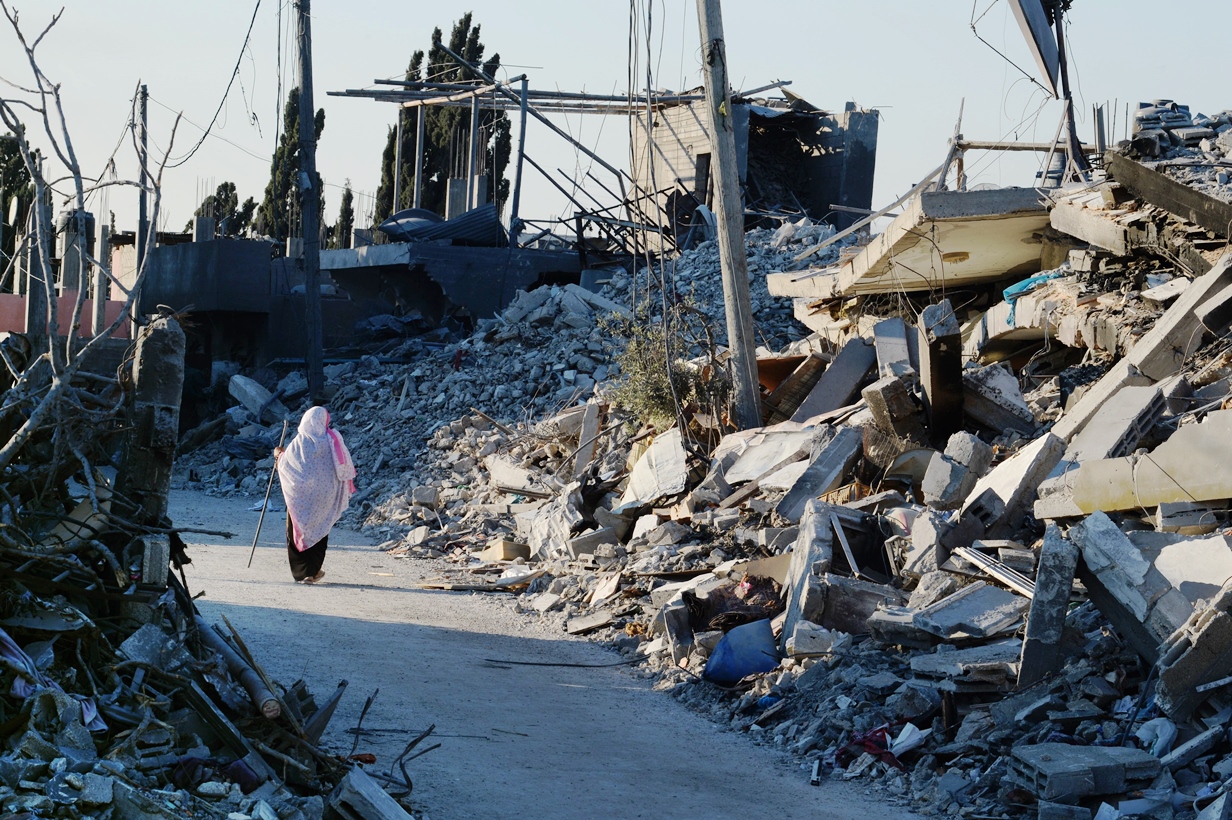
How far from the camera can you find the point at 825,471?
8.62 m

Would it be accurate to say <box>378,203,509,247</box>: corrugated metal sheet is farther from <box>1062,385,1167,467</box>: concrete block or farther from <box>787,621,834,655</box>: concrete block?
<box>787,621,834,655</box>: concrete block

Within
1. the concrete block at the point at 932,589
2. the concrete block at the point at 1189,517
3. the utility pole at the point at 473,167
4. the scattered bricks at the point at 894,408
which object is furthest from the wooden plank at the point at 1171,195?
the utility pole at the point at 473,167

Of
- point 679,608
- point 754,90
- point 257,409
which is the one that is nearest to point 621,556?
point 679,608

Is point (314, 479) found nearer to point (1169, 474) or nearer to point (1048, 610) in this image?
point (1048, 610)

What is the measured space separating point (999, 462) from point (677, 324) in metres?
4.05

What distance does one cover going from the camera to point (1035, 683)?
213 inches

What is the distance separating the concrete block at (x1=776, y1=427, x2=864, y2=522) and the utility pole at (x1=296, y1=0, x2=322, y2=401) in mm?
11980

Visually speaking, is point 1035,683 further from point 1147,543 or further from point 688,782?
point 688,782

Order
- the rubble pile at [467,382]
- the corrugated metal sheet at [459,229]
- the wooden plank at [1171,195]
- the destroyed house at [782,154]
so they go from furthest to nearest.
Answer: the destroyed house at [782,154] → the corrugated metal sheet at [459,229] → the rubble pile at [467,382] → the wooden plank at [1171,195]

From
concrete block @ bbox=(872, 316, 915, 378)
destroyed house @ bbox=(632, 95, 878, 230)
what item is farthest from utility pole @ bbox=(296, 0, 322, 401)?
concrete block @ bbox=(872, 316, 915, 378)

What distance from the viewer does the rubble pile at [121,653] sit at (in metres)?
3.60

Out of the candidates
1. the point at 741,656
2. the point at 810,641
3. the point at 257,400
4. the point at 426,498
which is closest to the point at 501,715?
the point at 741,656

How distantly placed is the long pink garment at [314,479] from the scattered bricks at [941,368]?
476 cm

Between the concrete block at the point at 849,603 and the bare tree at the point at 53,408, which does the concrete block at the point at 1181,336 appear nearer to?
the concrete block at the point at 849,603
